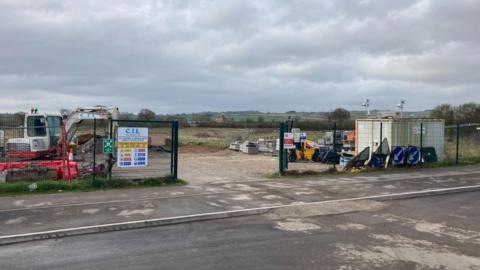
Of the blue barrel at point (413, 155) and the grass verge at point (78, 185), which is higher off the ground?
the blue barrel at point (413, 155)

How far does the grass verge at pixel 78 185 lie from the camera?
13812 millimetres

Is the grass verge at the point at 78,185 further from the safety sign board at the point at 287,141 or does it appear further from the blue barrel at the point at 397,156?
the blue barrel at the point at 397,156

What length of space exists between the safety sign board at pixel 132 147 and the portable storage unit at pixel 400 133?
1094 cm

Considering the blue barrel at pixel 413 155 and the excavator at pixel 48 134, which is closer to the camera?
the blue barrel at pixel 413 155

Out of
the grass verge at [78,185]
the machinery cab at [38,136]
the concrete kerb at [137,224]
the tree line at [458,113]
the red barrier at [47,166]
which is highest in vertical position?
the tree line at [458,113]

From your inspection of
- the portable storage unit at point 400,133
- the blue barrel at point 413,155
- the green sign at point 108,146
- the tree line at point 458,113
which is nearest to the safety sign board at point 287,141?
the portable storage unit at point 400,133

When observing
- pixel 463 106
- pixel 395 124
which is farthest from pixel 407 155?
pixel 463 106

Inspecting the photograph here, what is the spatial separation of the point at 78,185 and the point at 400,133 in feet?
48.3

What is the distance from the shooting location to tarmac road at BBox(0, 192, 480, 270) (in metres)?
7.00

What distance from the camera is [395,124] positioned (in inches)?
878

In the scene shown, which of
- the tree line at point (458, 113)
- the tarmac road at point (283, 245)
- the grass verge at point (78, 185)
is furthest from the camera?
the tree line at point (458, 113)

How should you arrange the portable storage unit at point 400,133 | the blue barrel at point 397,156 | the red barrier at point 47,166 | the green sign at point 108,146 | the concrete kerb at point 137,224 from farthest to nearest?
the portable storage unit at point 400,133
the blue barrel at point 397,156
the red barrier at point 47,166
the green sign at point 108,146
the concrete kerb at point 137,224

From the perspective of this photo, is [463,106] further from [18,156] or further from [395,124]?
[18,156]

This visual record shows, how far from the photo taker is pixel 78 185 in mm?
14500
